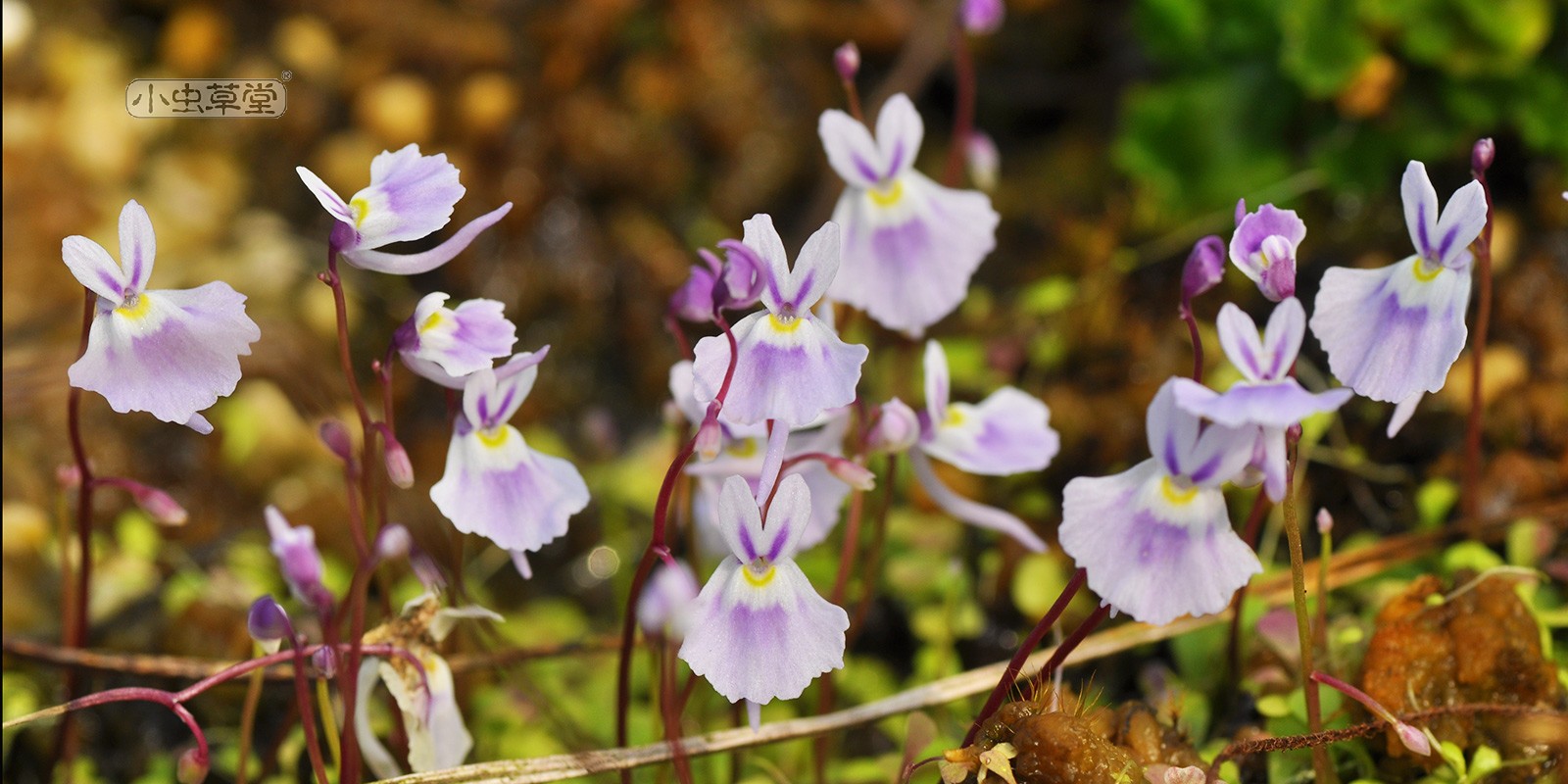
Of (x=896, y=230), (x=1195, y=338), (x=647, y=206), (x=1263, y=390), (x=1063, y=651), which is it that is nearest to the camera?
(x=1263, y=390)

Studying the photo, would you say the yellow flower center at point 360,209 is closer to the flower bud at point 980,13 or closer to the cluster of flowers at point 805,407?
the cluster of flowers at point 805,407

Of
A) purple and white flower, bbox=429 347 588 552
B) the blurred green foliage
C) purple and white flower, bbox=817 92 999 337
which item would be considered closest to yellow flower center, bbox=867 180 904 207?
purple and white flower, bbox=817 92 999 337

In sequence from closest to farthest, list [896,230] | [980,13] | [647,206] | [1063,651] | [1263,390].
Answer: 1. [1263,390]
2. [1063,651]
3. [896,230]
4. [980,13]
5. [647,206]

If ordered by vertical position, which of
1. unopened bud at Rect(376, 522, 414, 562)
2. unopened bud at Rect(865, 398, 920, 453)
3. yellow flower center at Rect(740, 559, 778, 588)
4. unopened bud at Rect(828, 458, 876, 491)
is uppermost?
unopened bud at Rect(865, 398, 920, 453)

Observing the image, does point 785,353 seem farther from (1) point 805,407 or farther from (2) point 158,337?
(2) point 158,337

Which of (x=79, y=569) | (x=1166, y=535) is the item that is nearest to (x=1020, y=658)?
(x=1166, y=535)

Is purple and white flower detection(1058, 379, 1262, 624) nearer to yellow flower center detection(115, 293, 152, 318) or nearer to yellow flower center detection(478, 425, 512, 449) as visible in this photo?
yellow flower center detection(478, 425, 512, 449)

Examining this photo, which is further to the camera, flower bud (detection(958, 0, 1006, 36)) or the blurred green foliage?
the blurred green foliage
